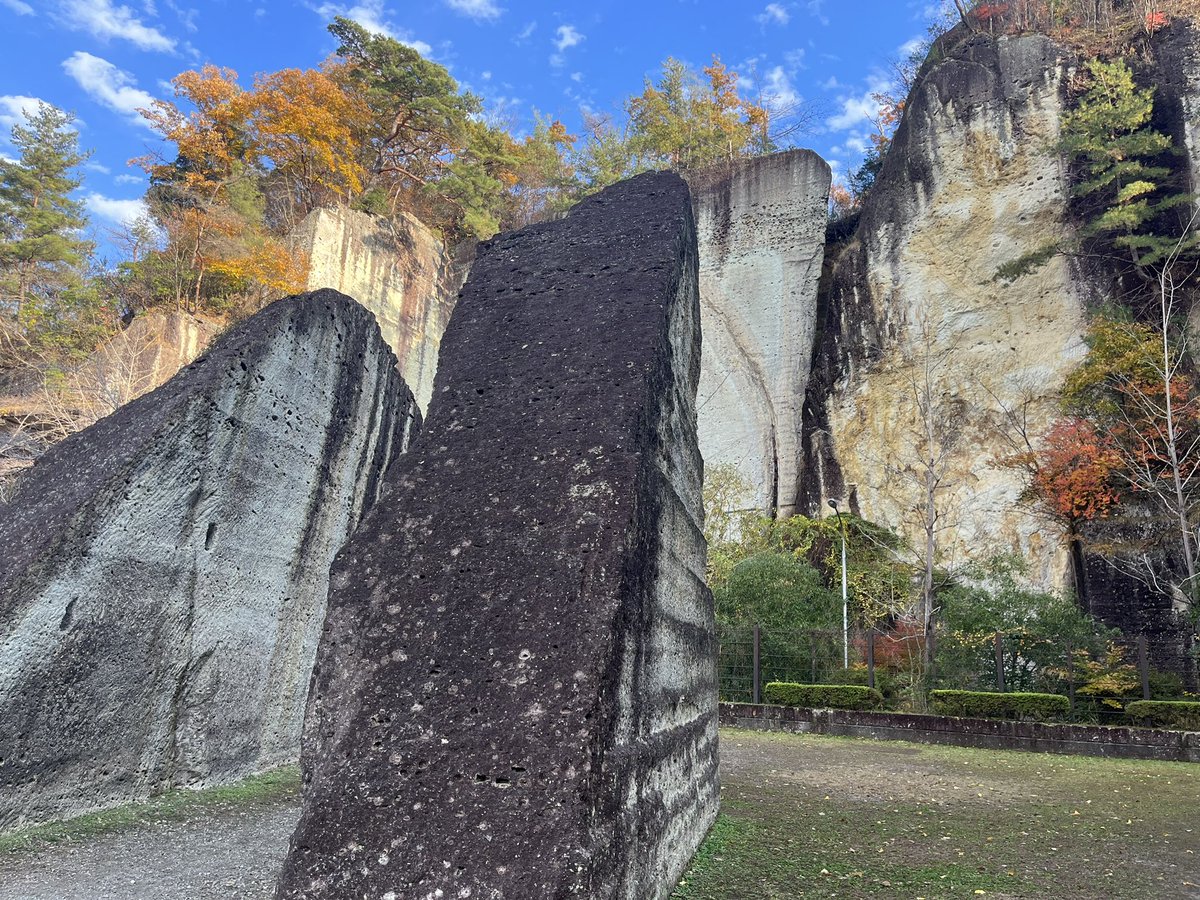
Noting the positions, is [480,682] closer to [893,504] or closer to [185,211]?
[893,504]

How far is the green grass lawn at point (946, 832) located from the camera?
3334 mm

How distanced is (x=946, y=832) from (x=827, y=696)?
7.29m

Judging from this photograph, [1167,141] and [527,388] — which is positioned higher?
[1167,141]

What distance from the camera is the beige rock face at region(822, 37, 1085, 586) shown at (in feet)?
59.3

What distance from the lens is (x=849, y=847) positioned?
3.95 metres

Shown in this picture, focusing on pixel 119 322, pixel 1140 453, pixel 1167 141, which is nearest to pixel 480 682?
pixel 1140 453

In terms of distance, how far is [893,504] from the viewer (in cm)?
1925

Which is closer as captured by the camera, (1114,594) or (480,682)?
(480,682)

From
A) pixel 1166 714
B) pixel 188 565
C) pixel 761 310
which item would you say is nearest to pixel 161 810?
pixel 188 565

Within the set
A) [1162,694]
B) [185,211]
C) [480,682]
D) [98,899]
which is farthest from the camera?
[185,211]

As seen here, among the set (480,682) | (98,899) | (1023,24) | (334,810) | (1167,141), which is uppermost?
(1023,24)

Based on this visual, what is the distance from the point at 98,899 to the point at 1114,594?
16.8 meters

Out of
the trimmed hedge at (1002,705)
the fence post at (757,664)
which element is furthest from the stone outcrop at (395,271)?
the trimmed hedge at (1002,705)

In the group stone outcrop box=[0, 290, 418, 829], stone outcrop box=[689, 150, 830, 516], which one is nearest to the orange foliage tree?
stone outcrop box=[689, 150, 830, 516]
